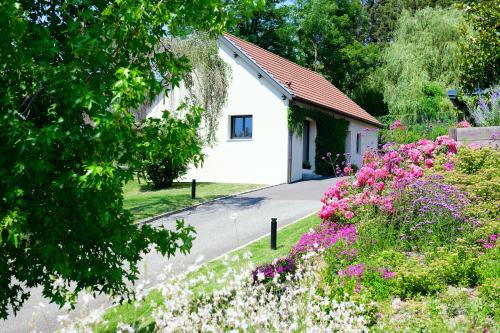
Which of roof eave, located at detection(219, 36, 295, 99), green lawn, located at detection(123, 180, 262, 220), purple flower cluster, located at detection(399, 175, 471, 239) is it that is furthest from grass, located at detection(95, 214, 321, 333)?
roof eave, located at detection(219, 36, 295, 99)

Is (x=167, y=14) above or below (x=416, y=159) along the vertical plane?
above

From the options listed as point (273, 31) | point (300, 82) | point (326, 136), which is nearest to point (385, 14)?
point (273, 31)

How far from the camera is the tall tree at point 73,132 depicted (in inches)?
123

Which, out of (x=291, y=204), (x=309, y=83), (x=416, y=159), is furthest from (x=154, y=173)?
(x=416, y=159)

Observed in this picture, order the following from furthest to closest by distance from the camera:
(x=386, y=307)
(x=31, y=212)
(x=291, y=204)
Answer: (x=291, y=204) < (x=386, y=307) < (x=31, y=212)

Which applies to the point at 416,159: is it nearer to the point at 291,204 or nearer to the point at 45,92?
the point at 291,204

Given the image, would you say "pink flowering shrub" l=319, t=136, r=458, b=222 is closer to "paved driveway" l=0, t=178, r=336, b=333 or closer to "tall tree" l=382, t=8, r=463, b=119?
"paved driveway" l=0, t=178, r=336, b=333

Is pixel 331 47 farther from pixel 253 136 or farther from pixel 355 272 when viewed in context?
pixel 355 272

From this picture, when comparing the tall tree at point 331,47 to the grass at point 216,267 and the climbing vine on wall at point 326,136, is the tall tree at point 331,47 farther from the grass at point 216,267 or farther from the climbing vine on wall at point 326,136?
the grass at point 216,267

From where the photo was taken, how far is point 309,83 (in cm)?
2661

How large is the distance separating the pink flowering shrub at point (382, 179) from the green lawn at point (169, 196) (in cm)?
682

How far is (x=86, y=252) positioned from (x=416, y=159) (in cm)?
739

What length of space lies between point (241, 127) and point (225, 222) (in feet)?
33.9

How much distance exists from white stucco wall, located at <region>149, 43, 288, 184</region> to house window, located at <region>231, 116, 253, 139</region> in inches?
12.1
